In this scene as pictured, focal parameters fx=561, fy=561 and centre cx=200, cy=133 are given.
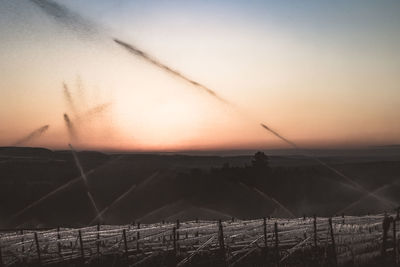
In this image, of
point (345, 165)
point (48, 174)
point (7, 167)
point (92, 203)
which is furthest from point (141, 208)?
point (345, 165)

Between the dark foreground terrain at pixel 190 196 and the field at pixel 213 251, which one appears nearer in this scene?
the field at pixel 213 251

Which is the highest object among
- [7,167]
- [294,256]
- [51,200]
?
[7,167]

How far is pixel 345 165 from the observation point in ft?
653

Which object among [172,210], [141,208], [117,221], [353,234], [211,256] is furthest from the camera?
[141,208]

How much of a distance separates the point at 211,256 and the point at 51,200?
89.4m

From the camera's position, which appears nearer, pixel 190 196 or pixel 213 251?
pixel 213 251

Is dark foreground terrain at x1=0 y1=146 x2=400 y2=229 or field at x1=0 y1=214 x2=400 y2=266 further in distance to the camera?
dark foreground terrain at x1=0 y1=146 x2=400 y2=229

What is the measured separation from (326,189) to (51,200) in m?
62.1

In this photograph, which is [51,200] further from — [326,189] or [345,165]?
[345,165]

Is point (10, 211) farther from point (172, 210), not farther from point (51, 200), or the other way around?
point (172, 210)

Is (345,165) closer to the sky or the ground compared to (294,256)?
closer to the sky

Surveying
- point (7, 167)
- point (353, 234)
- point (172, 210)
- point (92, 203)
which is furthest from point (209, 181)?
point (353, 234)

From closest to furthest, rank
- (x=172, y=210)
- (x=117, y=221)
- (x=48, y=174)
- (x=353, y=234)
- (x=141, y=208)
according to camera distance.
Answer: (x=353, y=234), (x=117, y=221), (x=172, y=210), (x=141, y=208), (x=48, y=174)

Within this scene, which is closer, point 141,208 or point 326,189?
point 141,208
